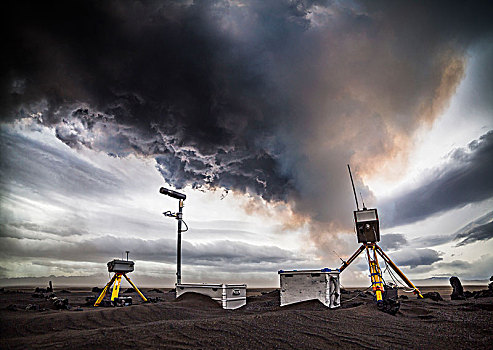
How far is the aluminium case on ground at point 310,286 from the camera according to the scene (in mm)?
17203

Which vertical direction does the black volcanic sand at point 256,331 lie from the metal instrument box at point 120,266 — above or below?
below

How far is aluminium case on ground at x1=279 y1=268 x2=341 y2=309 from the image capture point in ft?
56.4

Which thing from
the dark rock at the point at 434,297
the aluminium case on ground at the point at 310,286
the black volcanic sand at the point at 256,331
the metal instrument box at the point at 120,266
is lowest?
the dark rock at the point at 434,297

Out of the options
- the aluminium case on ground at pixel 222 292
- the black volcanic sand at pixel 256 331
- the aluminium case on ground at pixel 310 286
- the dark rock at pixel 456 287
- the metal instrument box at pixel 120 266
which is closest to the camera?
the black volcanic sand at pixel 256 331

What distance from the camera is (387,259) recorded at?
64.6 feet

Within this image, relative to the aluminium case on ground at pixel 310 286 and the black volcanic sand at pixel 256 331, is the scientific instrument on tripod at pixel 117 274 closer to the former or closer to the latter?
the black volcanic sand at pixel 256 331

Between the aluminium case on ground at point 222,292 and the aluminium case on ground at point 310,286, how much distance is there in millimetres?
3144

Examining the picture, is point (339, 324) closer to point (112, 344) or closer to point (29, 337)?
point (112, 344)

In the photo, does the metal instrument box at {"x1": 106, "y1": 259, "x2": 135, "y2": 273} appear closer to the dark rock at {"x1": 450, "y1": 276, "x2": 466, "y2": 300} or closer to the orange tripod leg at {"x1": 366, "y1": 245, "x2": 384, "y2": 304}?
the orange tripod leg at {"x1": 366, "y1": 245, "x2": 384, "y2": 304}

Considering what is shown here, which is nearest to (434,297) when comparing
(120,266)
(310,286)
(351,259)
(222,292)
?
(351,259)

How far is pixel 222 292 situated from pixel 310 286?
16.5 feet

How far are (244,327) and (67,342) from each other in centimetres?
489

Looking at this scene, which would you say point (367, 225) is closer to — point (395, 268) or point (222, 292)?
point (395, 268)

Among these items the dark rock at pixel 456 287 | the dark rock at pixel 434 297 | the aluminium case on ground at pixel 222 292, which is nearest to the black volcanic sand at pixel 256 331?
the aluminium case on ground at pixel 222 292
